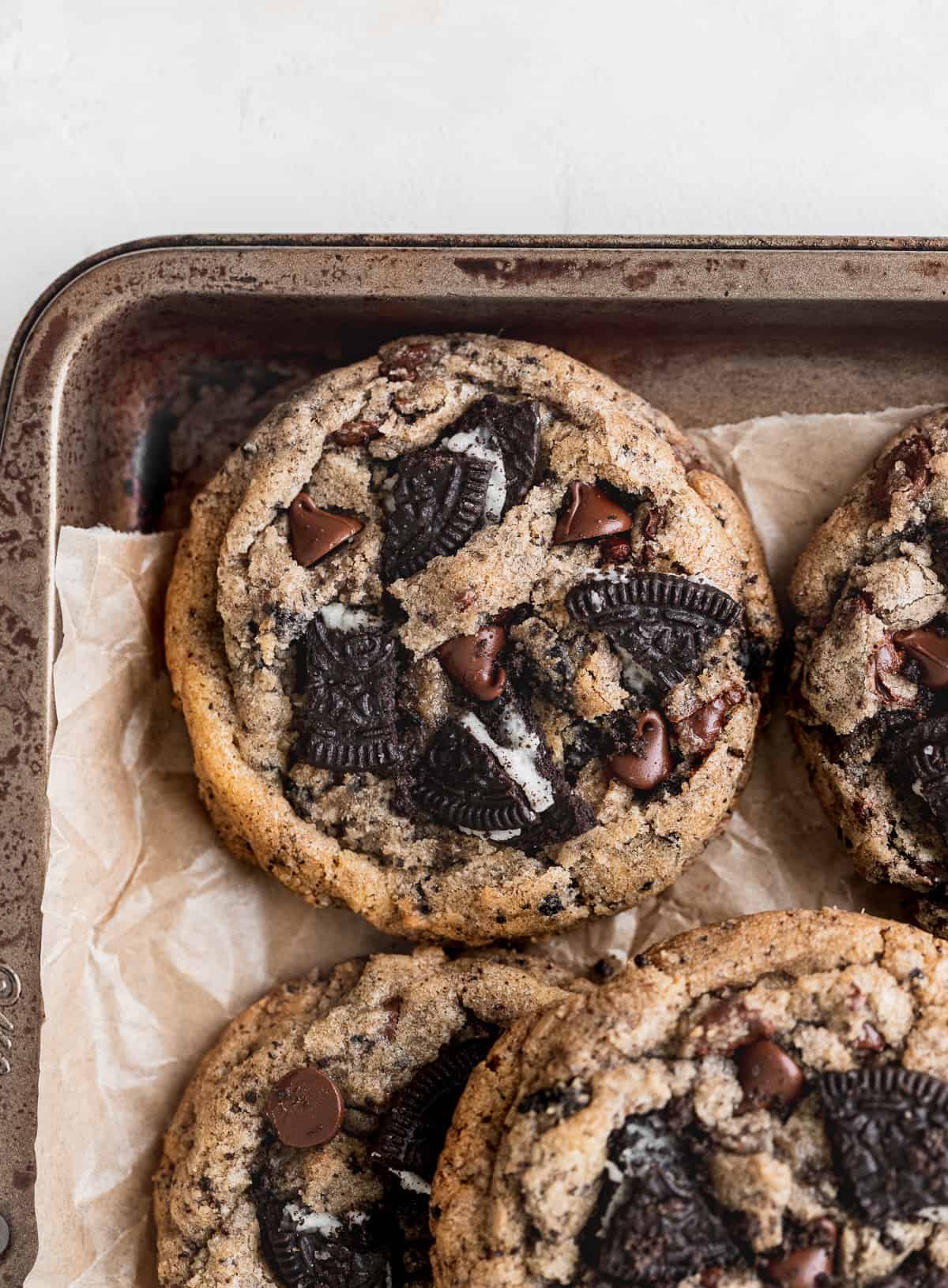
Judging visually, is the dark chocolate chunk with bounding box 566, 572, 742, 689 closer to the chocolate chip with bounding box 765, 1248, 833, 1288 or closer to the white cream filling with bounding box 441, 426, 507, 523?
the white cream filling with bounding box 441, 426, 507, 523

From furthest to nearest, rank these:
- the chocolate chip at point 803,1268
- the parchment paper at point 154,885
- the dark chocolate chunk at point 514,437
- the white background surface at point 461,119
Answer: the white background surface at point 461,119 → the parchment paper at point 154,885 → the dark chocolate chunk at point 514,437 → the chocolate chip at point 803,1268

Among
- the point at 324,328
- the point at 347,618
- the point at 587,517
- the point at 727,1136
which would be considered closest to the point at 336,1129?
the point at 727,1136

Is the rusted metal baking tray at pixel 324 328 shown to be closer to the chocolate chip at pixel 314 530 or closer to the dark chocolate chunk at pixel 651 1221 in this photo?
the chocolate chip at pixel 314 530

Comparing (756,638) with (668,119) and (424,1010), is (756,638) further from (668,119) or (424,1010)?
(668,119)

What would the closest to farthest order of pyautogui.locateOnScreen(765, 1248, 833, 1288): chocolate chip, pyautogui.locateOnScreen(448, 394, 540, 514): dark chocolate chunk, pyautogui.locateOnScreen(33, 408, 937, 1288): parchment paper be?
pyautogui.locateOnScreen(765, 1248, 833, 1288): chocolate chip < pyautogui.locateOnScreen(448, 394, 540, 514): dark chocolate chunk < pyautogui.locateOnScreen(33, 408, 937, 1288): parchment paper

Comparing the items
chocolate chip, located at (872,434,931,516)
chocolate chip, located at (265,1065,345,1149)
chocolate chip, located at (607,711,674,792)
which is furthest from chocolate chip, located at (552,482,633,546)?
chocolate chip, located at (265,1065,345,1149)

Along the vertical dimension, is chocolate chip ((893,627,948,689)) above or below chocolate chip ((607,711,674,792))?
above

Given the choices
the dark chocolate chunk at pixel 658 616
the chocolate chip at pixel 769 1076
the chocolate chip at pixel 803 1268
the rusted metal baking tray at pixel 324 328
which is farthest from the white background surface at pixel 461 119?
the chocolate chip at pixel 803 1268
